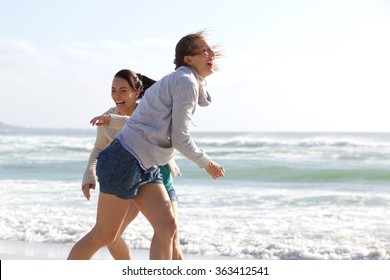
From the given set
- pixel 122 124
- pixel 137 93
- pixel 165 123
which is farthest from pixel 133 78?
pixel 165 123

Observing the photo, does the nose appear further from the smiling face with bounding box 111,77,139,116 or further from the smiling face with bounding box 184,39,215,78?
the smiling face with bounding box 111,77,139,116

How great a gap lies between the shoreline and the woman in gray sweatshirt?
8.09ft

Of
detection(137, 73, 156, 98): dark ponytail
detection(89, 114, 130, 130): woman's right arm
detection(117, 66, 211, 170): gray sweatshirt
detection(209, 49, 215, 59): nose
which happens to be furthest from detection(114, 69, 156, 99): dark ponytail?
detection(209, 49, 215, 59): nose

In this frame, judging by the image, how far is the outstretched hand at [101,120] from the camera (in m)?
3.40

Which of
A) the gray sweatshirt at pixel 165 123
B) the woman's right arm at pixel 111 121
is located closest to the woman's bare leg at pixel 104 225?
the gray sweatshirt at pixel 165 123

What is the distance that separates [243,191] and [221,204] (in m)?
2.06

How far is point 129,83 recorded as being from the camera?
3.54m

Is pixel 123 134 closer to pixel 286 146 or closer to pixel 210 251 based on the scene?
pixel 210 251

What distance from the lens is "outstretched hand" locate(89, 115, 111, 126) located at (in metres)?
3.40

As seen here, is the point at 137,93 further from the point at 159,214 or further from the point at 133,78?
the point at 159,214

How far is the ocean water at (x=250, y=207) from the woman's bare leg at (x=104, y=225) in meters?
3.03

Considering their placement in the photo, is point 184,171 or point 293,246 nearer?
point 293,246

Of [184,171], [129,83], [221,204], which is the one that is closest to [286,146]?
[184,171]
